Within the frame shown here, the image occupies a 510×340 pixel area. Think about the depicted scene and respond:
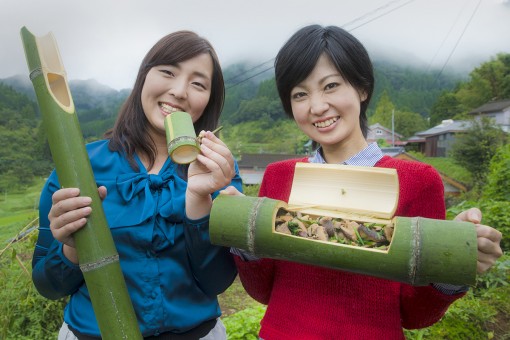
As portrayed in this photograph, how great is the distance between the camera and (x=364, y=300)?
57.4 inches

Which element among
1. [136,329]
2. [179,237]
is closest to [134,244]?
[179,237]

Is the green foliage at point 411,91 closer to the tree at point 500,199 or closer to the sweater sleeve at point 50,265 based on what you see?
the tree at point 500,199

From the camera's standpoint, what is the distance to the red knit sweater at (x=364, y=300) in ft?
4.73

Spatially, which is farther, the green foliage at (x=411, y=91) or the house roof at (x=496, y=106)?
the green foliage at (x=411, y=91)

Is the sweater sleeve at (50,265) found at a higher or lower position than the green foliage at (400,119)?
A: higher

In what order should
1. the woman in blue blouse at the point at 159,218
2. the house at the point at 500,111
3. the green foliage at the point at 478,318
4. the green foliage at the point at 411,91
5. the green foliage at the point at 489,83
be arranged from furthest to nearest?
the green foliage at the point at 411,91
the green foliage at the point at 489,83
the house at the point at 500,111
the green foliage at the point at 478,318
the woman in blue blouse at the point at 159,218

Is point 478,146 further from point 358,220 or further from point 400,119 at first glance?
point 400,119

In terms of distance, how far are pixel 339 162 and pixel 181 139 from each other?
2.32 ft

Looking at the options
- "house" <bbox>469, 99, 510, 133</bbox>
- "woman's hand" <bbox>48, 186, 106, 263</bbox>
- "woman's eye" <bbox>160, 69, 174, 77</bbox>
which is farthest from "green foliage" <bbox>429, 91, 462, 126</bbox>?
"woman's hand" <bbox>48, 186, 106, 263</bbox>

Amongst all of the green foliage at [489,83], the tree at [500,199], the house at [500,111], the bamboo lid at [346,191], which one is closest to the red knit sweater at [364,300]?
the bamboo lid at [346,191]

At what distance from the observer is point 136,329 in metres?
1.39

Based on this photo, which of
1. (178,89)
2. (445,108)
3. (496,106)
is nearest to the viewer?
(178,89)

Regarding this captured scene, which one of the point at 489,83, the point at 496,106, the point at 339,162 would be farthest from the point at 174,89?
the point at 489,83

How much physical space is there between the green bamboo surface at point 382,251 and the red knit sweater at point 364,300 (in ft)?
0.82
